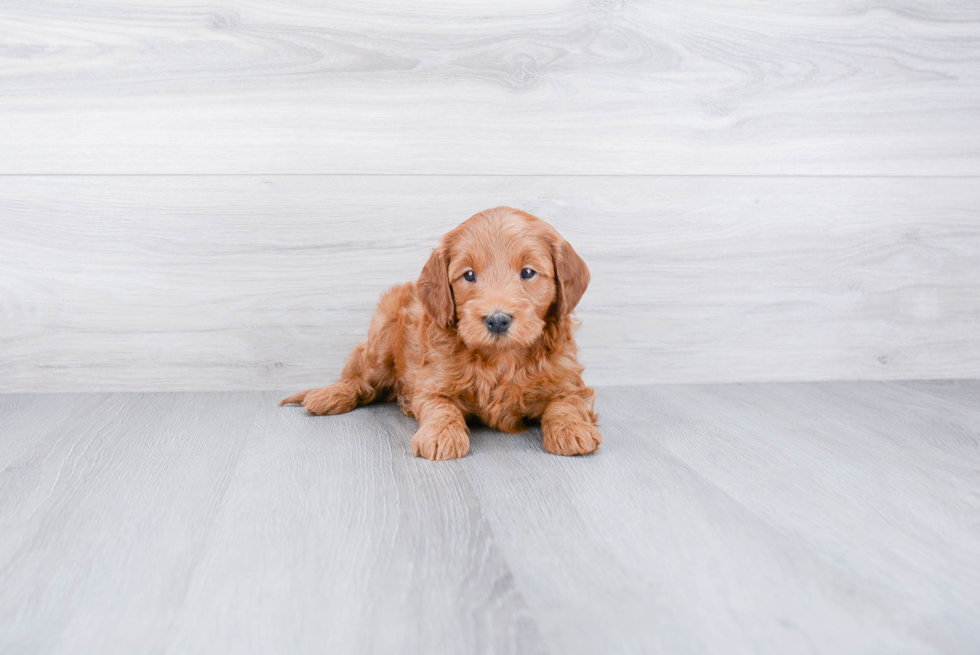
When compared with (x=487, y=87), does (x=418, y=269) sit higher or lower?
lower

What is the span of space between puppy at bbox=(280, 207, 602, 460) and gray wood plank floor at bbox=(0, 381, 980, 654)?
0.07 m

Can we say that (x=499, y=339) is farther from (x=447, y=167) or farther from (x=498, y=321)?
(x=447, y=167)

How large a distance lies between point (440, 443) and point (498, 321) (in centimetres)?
33

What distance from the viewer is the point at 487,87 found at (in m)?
2.37

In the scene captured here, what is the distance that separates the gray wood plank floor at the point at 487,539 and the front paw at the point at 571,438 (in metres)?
0.03

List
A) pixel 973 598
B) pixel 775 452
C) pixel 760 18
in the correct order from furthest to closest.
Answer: pixel 760 18, pixel 775 452, pixel 973 598

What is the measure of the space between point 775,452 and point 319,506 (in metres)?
1.12

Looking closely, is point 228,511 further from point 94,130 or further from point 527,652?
point 94,130

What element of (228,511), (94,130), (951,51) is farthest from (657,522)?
(951,51)

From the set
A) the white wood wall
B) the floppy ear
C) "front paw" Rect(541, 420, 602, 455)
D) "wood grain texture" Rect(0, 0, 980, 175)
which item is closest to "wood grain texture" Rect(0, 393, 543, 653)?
"front paw" Rect(541, 420, 602, 455)

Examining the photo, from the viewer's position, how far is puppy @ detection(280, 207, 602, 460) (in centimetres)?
167

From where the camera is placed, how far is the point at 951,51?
254 cm

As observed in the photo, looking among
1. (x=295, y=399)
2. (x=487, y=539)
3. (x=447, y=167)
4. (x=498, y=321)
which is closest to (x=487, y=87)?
(x=447, y=167)

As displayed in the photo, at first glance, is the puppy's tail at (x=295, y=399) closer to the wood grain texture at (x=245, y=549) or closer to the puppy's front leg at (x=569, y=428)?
the wood grain texture at (x=245, y=549)
